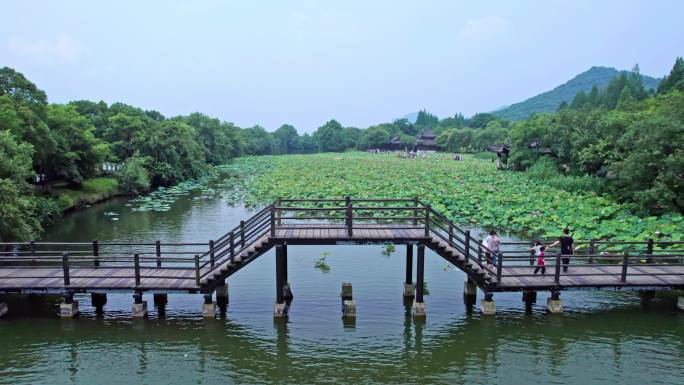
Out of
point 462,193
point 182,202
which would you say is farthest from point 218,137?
point 462,193

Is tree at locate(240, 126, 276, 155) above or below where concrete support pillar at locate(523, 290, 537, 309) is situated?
above

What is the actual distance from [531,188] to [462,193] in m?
6.79

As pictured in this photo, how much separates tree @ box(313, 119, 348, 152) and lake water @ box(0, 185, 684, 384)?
12933 centimetres

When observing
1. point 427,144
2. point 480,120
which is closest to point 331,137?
point 427,144

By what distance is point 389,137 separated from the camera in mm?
140500

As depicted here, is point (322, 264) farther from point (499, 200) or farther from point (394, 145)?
point (394, 145)

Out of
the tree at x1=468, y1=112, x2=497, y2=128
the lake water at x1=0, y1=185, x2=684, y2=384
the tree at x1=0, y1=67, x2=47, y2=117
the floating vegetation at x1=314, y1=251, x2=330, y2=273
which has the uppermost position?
the tree at x1=468, y1=112, x2=497, y2=128

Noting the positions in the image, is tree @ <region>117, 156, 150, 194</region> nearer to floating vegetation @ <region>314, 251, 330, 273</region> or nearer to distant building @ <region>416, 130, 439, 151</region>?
floating vegetation @ <region>314, 251, 330, 273</region>

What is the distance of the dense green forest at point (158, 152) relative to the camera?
23.6 metres

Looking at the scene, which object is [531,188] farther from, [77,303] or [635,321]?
[77,303]

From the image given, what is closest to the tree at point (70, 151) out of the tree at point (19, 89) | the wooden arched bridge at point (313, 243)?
the tree at point (19, 89)

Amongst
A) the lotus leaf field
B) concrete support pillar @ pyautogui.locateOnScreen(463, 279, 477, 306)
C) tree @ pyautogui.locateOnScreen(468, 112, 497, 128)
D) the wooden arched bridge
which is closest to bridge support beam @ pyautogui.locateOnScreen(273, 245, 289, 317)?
the wooden arched bridge

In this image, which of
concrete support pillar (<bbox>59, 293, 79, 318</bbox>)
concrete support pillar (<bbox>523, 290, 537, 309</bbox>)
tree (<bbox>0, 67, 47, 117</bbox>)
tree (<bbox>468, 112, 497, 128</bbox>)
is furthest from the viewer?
tree (<bbox>468, 112, 497, 128</bbox>)

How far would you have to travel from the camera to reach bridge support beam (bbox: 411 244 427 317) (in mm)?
14656
